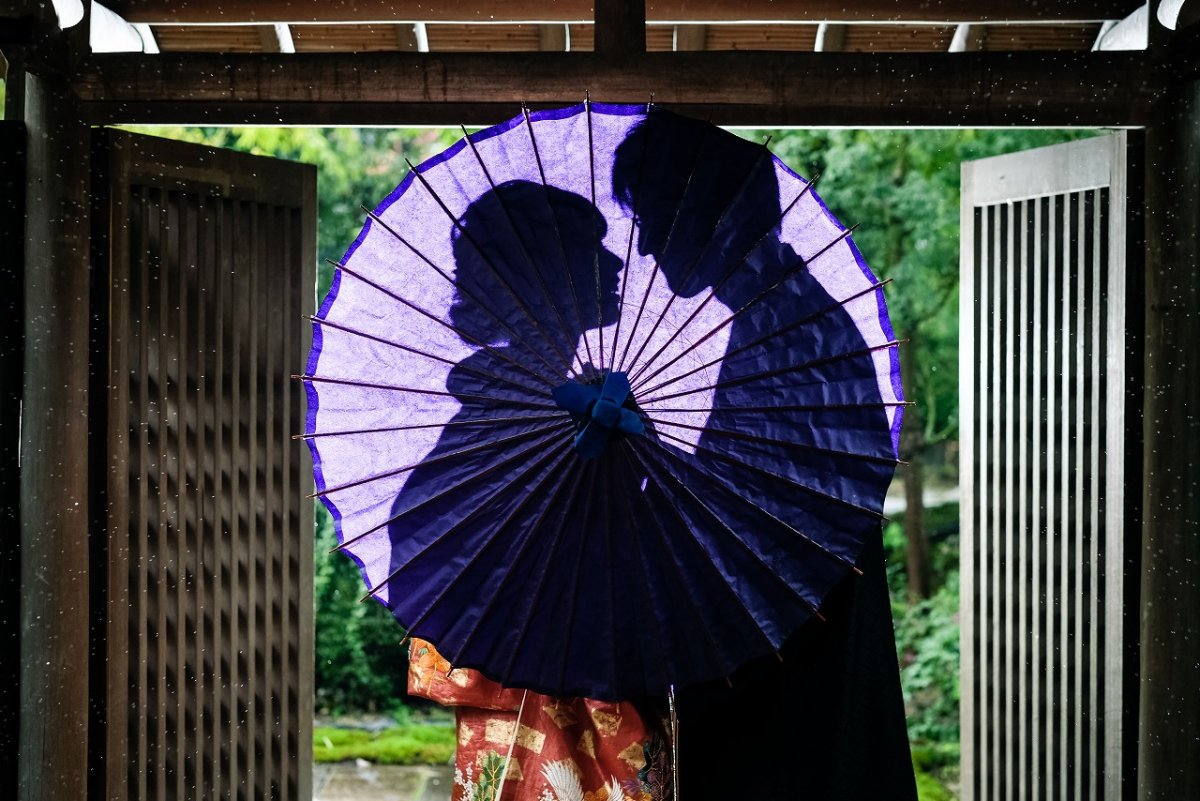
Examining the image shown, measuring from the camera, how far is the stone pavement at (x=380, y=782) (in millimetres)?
6012

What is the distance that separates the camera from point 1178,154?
9.30ft

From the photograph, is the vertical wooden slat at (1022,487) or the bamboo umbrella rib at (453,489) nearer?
the bamboo umbrella rib at (453,489)

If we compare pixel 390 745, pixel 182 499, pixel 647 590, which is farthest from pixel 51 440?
pixel 390 745

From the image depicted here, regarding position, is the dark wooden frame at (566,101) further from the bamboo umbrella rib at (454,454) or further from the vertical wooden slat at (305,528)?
the bamboo umbrella rib at (454,454)

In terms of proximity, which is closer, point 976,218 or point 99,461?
point 99,461

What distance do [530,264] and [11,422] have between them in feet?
6.56

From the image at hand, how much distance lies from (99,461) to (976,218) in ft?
11.2

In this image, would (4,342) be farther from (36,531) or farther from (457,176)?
(457,176)

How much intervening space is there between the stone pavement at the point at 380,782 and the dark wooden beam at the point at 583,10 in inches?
172

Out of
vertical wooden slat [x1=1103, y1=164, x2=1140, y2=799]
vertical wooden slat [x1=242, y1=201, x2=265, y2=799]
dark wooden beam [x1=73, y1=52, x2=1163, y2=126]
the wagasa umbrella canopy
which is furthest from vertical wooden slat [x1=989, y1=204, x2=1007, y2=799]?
vertical wooden slat [x1=242, y1=201, x2=265, y2=799]

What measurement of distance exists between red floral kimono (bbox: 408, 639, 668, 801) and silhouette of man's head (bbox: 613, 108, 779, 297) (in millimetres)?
1113

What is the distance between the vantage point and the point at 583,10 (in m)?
3.46

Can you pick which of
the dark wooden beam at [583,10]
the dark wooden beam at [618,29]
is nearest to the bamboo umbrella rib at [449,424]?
the dark wooden beam at [618,29]

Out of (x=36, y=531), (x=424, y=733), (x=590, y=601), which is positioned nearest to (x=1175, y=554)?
(x=590, y=601)
